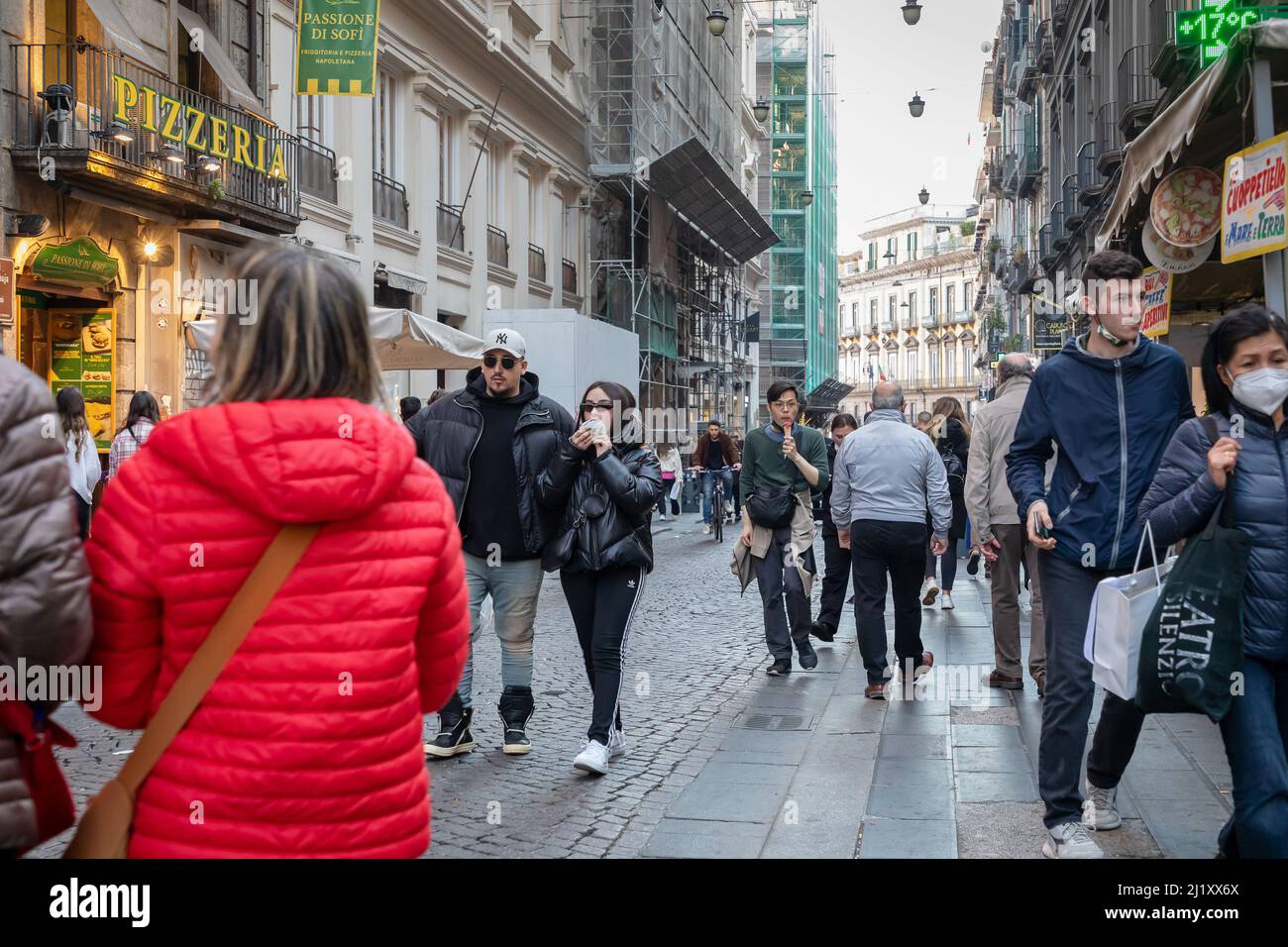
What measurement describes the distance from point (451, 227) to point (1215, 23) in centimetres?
1469

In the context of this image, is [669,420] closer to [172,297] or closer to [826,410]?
[172,297]

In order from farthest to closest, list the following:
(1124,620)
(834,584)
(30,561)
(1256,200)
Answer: (834,584) → (1256,200) → (1124,620) → (30,561)

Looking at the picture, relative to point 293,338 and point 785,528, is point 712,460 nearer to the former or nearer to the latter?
point 785,528

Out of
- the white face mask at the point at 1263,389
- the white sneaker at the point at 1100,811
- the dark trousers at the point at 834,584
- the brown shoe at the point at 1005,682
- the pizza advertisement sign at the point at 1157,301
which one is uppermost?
the pizza advertisement sign at the point at 1157,301

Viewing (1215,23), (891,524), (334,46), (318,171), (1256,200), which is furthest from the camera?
(318,171)

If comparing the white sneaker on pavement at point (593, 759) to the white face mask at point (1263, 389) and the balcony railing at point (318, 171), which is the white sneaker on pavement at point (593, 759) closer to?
the white face mask at point (1263, 389)

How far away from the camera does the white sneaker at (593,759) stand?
6.18 m

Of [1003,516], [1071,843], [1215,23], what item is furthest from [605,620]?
[1215,23]

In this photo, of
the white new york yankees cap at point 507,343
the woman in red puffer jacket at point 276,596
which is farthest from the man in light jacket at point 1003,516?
the woman in red puffer jacket at point 276,596

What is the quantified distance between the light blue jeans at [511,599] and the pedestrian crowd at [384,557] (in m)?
0.01

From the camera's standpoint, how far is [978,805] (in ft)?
18.5

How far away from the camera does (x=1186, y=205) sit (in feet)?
26.1
